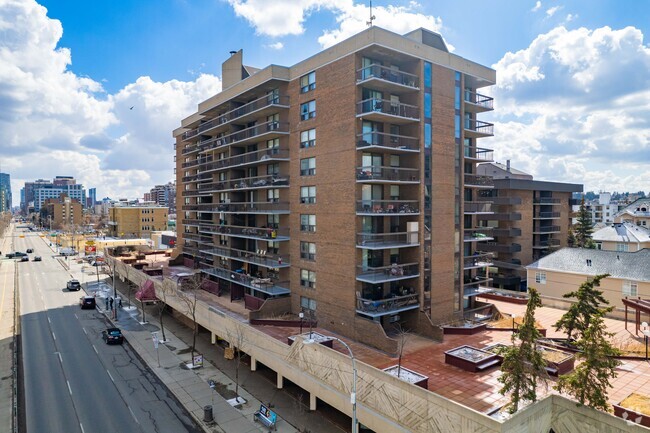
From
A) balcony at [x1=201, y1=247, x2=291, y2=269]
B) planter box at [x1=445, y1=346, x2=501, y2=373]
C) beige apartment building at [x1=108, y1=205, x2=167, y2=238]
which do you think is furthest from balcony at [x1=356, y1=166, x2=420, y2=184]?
beige apartment building at [x1=108, y1=205, x2=167, y2=238]

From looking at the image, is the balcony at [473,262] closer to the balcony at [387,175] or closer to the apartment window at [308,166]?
the balcony at [387,175]

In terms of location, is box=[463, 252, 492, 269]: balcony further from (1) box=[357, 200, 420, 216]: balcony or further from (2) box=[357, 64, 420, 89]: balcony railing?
(2) box=[357, 64, 420, 89]: balcony railing

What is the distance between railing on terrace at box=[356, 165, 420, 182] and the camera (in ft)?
97.7

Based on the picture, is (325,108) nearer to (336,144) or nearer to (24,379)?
(336,144)

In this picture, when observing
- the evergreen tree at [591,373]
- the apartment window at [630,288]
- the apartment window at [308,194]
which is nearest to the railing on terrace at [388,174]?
the apartment window at [308,194]

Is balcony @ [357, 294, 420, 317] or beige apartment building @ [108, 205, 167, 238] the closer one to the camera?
balcony @ [357, 294, 420, 317]

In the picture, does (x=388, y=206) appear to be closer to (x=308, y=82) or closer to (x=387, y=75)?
(x=387, y=75)

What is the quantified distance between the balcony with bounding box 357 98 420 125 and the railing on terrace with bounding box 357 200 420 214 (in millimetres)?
6321

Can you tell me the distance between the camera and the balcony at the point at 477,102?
36459 mm

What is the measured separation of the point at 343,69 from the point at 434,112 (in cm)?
800

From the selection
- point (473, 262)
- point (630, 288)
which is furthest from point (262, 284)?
point (630, 288)

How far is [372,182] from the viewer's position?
2980cm

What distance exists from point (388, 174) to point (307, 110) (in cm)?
923

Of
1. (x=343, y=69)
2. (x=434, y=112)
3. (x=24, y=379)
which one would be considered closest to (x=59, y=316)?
(x=24, y=379)
